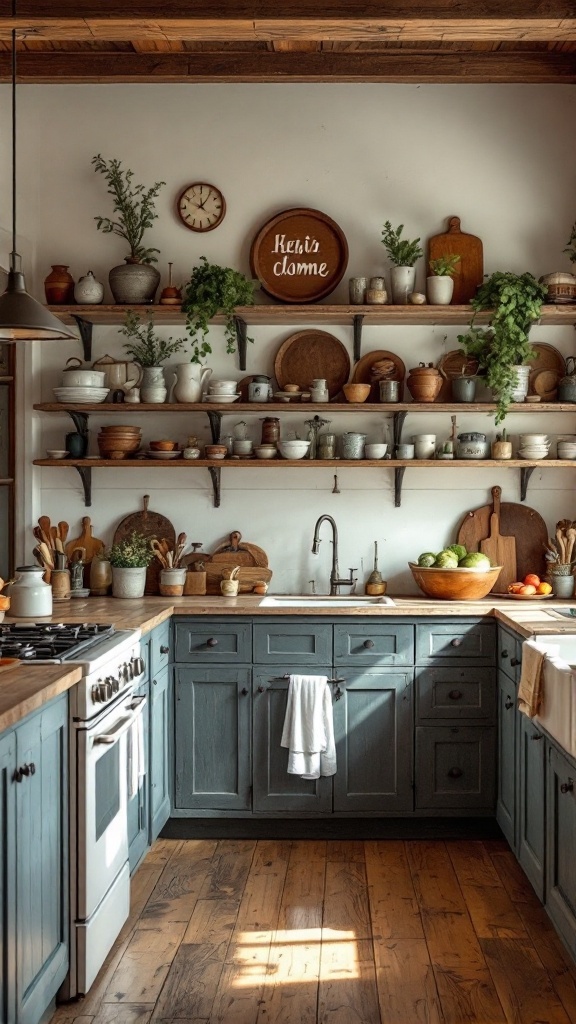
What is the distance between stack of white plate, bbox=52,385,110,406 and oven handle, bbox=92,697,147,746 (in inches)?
63.3

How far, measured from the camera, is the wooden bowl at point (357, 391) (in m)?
4.53

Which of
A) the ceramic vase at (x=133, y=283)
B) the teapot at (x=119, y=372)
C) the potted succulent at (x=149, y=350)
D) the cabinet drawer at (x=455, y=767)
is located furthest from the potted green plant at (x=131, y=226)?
the cabinet drawer at (x=455, y=767)

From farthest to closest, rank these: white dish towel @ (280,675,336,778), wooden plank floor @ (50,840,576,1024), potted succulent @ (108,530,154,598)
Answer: potted succulent @ (108,530,154,598)
white dish towel @ (280,675,336,778)
wooden plank floor @ (50,840,576,1024)

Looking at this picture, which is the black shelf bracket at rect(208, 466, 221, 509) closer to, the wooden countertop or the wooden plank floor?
the wooden countertop

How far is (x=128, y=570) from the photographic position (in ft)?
14.8

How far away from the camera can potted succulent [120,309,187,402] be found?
4625mm

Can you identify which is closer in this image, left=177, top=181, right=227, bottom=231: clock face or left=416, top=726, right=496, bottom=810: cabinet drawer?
left=416, top=726, right=496, bottom=810: cabinet drawer

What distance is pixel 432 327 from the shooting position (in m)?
4.79

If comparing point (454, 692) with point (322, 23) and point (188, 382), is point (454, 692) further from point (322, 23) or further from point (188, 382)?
point (322, 23)

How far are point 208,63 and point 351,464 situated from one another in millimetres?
2021

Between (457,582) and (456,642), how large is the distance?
1.19ft

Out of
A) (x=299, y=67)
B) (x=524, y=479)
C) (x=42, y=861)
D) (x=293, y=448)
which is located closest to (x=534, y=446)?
(x=524, y=479)

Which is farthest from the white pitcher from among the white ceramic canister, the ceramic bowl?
the white ceramic canister

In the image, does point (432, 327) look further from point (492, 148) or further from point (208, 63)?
point (208, 63)
